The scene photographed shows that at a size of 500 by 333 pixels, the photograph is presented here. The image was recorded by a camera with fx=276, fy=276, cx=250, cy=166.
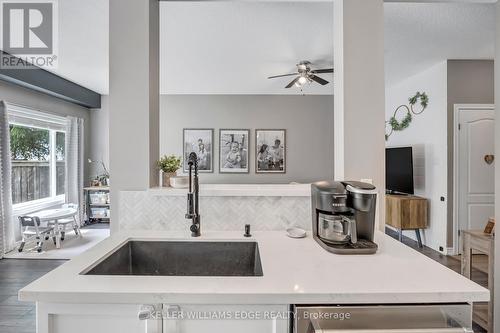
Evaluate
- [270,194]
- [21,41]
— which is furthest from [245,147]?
[270,194]

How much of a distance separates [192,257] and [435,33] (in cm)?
329

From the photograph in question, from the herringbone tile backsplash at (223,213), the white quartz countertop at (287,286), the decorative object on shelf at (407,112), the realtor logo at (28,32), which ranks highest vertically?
the realtor logo at (28,32)

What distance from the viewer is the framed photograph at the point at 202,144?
558cm

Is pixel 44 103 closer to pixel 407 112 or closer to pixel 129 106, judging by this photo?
pixel 129 106

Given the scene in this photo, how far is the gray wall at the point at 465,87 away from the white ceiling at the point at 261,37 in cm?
15

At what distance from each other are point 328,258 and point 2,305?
9.88ft

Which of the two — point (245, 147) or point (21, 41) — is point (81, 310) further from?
point (245, 147)

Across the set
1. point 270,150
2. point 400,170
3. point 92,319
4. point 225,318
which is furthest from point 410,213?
point 92,319

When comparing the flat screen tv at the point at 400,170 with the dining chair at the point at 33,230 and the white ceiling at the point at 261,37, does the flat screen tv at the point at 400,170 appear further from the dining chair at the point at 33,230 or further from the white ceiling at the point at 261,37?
the dining chair at the point at 33,230

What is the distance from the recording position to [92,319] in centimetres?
90

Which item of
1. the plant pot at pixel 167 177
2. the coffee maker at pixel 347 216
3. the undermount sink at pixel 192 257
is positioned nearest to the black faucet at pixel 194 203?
the undermount sink at pixel 192 257

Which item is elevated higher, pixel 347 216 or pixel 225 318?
pixel 347 216

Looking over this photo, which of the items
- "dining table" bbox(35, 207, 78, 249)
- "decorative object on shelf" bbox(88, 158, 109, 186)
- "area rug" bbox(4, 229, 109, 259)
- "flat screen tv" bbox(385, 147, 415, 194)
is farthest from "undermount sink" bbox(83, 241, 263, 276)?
"decorative object on shelf" bbox(88, 158, 109, 186)

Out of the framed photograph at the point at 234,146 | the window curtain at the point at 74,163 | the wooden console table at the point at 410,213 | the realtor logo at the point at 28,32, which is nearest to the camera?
the realtor logo at the point at 28,32
